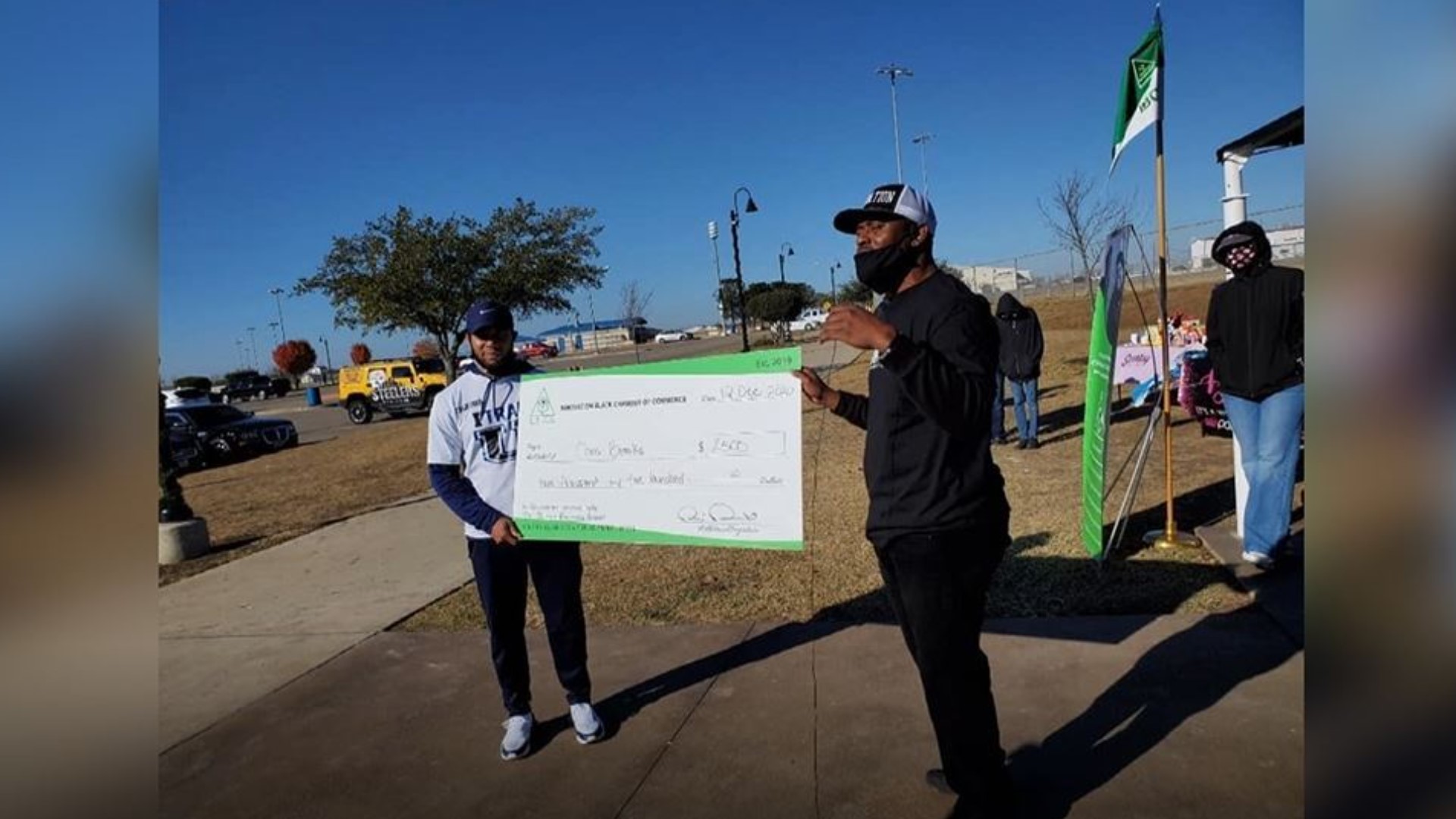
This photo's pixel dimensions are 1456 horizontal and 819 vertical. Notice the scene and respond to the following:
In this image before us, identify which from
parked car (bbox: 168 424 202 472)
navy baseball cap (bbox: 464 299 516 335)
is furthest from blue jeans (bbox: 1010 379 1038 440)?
parked car (bbox: 168 424 202 472)

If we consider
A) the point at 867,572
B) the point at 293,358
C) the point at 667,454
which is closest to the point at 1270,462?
the point at 867,572

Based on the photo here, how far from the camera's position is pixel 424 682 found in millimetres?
4453

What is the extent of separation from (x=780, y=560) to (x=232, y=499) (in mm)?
10421

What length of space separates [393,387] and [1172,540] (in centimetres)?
2838

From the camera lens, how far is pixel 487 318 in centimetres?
356

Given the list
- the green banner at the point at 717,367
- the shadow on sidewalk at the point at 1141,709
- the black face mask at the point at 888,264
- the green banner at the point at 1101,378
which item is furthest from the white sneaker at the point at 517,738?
the green banner at the point at 1101,378

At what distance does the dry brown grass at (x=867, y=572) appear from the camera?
493cm

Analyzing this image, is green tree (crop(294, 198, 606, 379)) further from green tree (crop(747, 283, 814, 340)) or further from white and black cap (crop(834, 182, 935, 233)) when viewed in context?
green tree (crop(747, 283, 814, 340))

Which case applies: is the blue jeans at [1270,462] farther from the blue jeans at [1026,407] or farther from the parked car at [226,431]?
the parked car at [226,431]

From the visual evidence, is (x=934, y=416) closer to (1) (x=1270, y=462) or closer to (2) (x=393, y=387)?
(1) (x=1270, y=462)

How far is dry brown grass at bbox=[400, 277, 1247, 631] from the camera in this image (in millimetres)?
4930

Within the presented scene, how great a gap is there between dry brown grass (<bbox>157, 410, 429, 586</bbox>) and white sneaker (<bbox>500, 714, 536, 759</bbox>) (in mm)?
3701

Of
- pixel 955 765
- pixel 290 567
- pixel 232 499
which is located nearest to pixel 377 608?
pixel 290 567

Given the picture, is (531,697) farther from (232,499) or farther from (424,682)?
(232,499)
